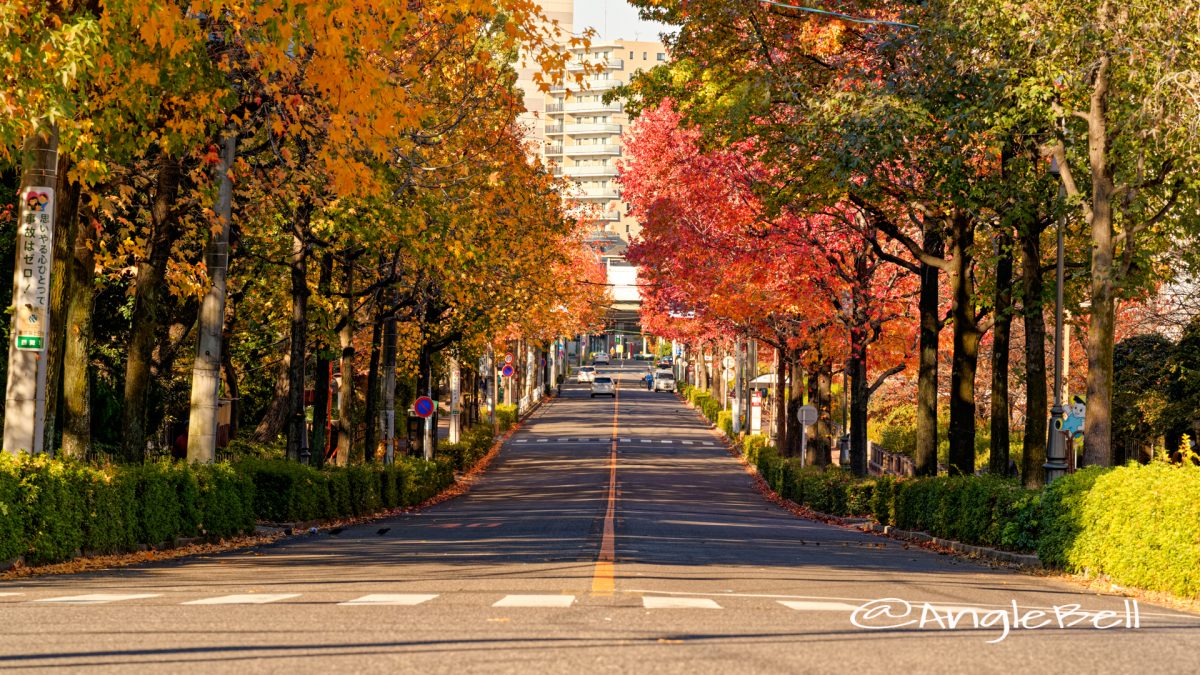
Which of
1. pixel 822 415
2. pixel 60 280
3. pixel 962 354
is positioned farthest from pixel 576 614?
pixel 822 415

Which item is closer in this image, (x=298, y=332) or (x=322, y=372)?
(x=298, y=332)

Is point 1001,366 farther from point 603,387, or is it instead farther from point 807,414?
point 603,387

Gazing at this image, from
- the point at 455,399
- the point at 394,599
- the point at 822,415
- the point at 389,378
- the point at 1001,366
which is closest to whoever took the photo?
the point at 394,599

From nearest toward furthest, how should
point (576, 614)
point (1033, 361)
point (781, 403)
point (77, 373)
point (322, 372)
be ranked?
point (576, 614) → point (77, 373) → point (1033, 361) → point (322, 372) → point (781, 403)

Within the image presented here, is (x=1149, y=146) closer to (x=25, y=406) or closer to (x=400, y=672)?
(x=25, y=406)

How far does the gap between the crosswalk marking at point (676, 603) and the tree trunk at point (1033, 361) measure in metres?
15.0

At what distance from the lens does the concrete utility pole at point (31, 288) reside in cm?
1703

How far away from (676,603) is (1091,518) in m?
9.29

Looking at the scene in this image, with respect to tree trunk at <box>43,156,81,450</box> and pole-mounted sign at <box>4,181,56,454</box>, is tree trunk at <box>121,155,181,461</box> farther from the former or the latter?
pole-mounted sign at <box>4,181,56,454</box>

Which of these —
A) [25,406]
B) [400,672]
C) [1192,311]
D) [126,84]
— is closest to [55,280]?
[25,406]

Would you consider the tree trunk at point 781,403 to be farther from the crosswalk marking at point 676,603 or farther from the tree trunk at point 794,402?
the crosswalk marking at point 676,603

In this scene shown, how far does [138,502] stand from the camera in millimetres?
19375

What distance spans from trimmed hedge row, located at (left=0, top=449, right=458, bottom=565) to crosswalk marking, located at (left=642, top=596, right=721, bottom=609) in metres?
7.10

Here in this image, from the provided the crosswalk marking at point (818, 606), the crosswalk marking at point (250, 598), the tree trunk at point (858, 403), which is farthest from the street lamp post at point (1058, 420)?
the crosswalk marking at point (250, 598)
